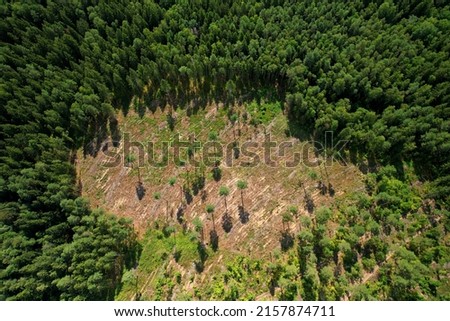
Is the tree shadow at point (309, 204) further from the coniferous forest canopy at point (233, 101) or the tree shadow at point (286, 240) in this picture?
the tree shadow at point (286, 240)

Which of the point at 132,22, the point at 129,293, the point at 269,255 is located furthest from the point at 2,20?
the point at 269,255

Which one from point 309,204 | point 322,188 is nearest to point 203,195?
point 309,204

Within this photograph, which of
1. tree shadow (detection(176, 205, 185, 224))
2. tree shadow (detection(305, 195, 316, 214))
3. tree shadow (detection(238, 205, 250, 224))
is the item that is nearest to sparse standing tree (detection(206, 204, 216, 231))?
tree shadow (detection(238, 205, 250, 224))

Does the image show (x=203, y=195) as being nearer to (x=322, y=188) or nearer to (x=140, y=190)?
(x=140, y=190)

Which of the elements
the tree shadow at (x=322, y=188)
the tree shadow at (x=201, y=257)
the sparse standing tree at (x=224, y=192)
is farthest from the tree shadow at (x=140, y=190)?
the tree shadow at (x=322, y=188)
